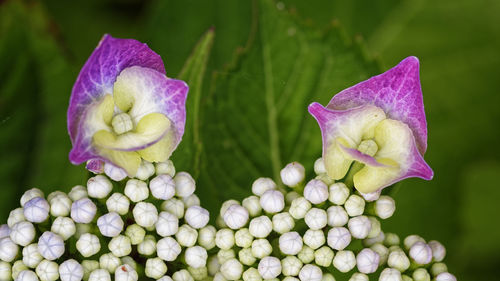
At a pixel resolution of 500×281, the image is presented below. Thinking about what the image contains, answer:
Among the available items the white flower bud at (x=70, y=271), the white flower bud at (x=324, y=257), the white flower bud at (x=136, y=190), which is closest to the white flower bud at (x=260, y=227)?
the white flower bud at (x=324, y=257)

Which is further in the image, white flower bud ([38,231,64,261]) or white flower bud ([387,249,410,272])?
white flower bud ([387,249,410,272])

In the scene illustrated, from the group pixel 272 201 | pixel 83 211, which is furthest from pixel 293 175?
pixel 83 211

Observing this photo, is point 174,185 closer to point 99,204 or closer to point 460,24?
point 99,204

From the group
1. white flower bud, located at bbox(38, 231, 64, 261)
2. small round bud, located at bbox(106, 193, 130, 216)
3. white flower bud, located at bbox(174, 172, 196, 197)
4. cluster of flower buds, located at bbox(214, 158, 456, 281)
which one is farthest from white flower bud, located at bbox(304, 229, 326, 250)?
white flower bud, located at bbox(38, 231, 64, 261)

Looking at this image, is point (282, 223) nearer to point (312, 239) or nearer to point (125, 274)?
point (312, 239)

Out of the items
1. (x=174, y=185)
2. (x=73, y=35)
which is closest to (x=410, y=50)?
(x=73, y=35)

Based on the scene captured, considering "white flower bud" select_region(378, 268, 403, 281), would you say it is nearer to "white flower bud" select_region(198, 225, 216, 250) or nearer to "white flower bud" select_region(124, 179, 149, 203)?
"white flower bud" select_region(198, 225, 216, 250)

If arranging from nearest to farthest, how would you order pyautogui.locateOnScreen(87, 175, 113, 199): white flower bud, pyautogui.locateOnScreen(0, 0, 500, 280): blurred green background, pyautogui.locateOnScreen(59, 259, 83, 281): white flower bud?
pyautogui.locateOnScreen(59, 259, 83, 281): white flower bud < pyautogui.locateOnScreen(87, 175, 113, 199): white flower bud < pyautogui.locateOnScreen(0, 0, 500, 280): blurred green background

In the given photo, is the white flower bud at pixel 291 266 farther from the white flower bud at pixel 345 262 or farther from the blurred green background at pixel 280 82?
the blurred green background at pixel 280 82
